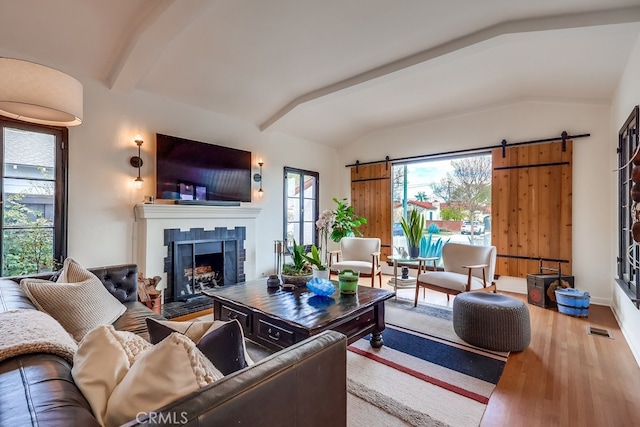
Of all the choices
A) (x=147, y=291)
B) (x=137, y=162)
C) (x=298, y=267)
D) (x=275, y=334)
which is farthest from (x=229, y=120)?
(x=275, y=334)

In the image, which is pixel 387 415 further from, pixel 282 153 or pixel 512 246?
pixel 282 153

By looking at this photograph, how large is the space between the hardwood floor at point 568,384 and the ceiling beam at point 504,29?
2.74 m

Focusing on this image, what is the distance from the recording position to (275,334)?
215 centimetres

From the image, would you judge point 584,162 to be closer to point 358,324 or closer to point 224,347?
point 358,324

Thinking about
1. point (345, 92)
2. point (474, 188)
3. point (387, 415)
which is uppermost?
point (345, 92)

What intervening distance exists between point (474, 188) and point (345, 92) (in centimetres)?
272

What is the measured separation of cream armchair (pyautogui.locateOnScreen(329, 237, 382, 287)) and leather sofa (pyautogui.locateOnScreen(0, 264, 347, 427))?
10.4 feet

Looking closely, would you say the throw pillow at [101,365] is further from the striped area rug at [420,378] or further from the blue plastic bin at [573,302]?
the blue plastic bin at [573,302]

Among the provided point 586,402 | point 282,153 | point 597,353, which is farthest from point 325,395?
point 282,153

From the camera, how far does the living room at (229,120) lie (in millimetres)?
2650

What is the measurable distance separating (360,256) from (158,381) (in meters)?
4.25

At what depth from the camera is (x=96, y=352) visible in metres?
0.85

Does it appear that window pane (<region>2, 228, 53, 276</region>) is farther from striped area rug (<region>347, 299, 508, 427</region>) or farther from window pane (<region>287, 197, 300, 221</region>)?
window pane (<region>287, 197, 300, 221</region>)

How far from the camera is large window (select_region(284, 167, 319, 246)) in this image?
555cm
